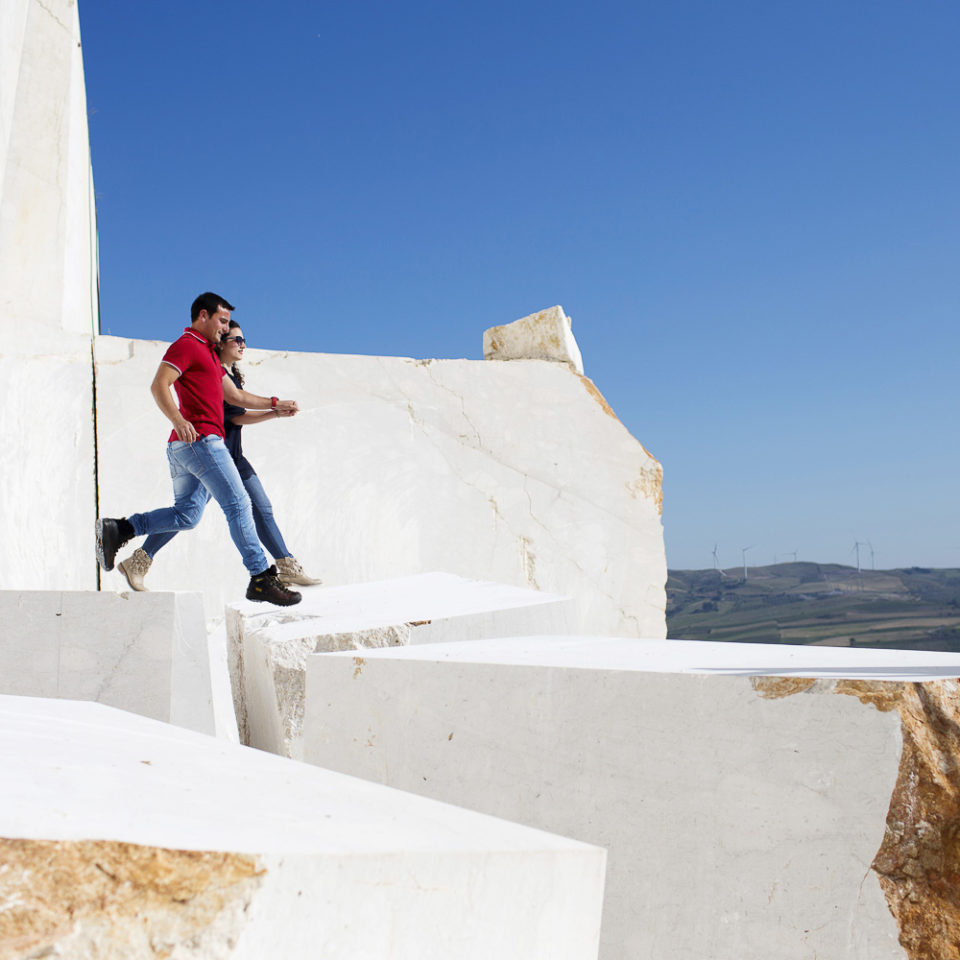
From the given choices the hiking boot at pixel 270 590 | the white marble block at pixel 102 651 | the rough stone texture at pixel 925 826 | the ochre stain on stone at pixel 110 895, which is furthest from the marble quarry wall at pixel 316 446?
the ochre stain on stone at pixel 110 895

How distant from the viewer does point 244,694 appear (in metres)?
2.24

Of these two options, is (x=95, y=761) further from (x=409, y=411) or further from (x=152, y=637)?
(x=409, y=411)

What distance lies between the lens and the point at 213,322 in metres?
2.63

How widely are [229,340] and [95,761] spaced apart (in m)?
2.35

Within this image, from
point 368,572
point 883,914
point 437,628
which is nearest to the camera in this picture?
point 883,914

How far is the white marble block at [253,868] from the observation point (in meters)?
0.44

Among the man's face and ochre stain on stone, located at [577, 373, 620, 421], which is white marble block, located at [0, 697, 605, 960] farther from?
ochre stain on stone, located at [577, 373, 620, 421]

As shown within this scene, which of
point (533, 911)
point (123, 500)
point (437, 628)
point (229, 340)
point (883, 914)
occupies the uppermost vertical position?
point (229, 340)

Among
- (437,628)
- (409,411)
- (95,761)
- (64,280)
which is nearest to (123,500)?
(64,280)

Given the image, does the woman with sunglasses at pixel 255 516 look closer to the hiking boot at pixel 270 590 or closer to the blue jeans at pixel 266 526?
the blue jeans at pixel 266 526

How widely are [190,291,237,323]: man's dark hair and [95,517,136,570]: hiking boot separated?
0.71 metres

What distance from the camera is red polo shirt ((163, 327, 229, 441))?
2586 mm

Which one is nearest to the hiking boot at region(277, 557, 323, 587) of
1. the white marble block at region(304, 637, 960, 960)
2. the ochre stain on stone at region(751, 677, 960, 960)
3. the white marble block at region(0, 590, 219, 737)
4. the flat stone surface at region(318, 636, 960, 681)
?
the white marble block at region(0, 590, 219, 737)

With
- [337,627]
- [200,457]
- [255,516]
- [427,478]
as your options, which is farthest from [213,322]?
[427,478]
